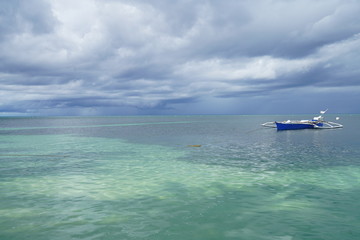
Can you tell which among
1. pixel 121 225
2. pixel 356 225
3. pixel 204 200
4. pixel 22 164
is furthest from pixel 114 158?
pixel 356 225

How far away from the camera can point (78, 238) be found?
8961mm

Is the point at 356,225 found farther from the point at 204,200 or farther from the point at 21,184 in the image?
the point at 21,184

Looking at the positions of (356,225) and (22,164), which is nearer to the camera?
(356,225)

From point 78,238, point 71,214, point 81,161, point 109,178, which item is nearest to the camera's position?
point 78,238

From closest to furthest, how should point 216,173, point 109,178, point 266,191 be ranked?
point 266,191 → point 109,178 → point 216,173

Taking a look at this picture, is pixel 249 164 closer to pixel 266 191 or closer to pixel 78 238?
pixel 266 191

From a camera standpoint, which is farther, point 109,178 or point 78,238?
point 109,178

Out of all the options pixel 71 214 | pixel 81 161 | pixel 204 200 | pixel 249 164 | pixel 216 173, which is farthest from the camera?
pixel 81 161

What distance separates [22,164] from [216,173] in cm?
1684

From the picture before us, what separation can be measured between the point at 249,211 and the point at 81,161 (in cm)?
1846

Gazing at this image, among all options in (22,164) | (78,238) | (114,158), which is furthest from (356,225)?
(22,164)

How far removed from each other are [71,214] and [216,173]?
1085cm

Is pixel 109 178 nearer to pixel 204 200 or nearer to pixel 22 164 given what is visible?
pixel 204 200

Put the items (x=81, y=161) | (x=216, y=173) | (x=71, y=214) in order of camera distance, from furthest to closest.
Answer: (x=81, y=161) → (x=216, y=173) → (x=71, y=214)
